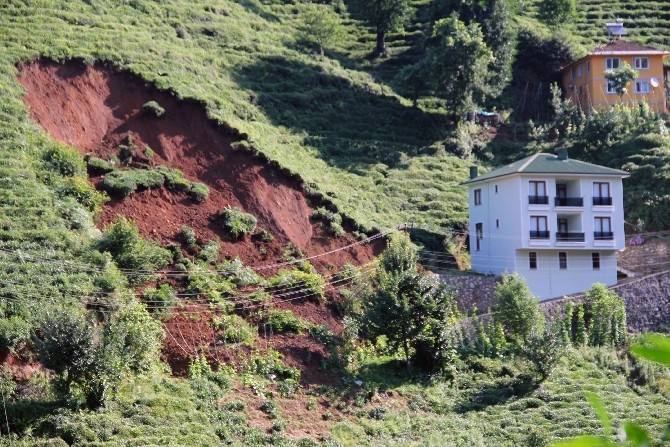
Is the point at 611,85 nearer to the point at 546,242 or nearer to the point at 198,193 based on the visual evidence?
the point at 546,242

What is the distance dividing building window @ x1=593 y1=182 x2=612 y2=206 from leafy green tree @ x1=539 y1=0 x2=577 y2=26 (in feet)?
118

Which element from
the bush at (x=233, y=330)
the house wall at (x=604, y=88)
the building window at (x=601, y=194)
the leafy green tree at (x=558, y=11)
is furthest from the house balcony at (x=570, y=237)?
the leafy green tree at (x=558, y=11)

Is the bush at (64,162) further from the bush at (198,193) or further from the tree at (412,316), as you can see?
the tree at (412,316)

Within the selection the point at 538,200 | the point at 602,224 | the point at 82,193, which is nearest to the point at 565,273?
the point at 602,224

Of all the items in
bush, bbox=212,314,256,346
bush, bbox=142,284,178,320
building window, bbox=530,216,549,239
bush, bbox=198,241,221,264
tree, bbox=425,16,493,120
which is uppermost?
tree, bbox=425,16,493,120

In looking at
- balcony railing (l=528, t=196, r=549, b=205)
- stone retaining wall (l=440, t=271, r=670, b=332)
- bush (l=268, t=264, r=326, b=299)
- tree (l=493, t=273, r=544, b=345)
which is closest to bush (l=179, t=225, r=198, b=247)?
bush (l=268, t=264, r=326, b=299)

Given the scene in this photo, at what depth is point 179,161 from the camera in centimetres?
4522

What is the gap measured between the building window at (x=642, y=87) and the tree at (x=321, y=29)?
2168 cm

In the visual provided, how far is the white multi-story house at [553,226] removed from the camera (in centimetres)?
4703

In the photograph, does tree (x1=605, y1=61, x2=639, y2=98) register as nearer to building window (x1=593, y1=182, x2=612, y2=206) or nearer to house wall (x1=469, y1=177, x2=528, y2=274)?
building window (x1=593, y1=182, x2=612, y2=206)

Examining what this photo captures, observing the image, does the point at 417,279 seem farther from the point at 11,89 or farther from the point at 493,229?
the point at 11,89

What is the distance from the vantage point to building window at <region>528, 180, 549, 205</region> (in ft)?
156

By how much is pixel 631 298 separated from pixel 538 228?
5538 millimetres

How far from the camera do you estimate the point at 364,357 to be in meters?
37.6
